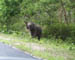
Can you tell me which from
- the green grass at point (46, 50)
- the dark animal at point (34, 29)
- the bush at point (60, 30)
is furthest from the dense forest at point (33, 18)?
the green grass at point (46, 50)

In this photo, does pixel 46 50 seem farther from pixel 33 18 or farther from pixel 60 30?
pixel 33 18

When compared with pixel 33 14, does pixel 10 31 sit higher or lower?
lower

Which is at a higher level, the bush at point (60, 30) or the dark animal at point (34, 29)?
the dark animal at point (34, 29)

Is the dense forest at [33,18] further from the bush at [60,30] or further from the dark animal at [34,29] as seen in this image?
the dark animal at [34,29]

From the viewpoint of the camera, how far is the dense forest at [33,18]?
66.8 ft

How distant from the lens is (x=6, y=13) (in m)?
21.2

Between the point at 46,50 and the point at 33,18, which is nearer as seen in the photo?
the point at 46,50

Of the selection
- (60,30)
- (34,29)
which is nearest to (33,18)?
(60,30)

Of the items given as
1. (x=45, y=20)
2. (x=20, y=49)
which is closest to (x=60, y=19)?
Answer: (x=45, y=20)

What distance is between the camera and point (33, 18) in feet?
71.3

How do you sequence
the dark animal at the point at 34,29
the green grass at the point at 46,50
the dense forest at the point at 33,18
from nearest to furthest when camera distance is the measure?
the green grass at the point at 46,50 < the dark animal at the point at 34,29 < the dense forest at the point at 33,18

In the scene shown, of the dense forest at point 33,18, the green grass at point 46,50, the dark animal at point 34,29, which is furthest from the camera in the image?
the dense forest at point 33,18

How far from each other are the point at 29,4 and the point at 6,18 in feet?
10.1

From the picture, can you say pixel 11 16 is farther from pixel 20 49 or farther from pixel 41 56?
pixel 41 56
